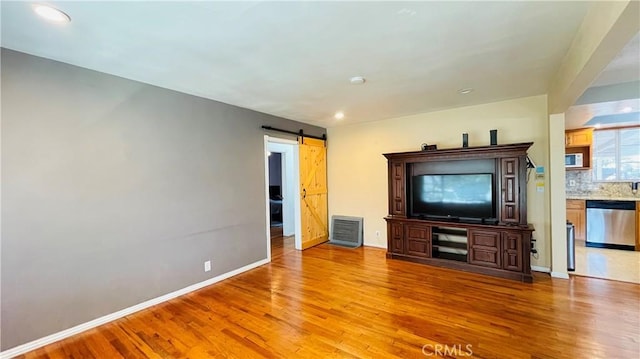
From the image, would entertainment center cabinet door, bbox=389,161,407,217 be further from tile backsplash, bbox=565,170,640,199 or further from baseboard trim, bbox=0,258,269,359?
tile backsplash, bbox=565,170,640,199

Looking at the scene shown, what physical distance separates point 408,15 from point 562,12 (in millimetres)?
1040

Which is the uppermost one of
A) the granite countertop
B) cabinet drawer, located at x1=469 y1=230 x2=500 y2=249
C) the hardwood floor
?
the granite countertop

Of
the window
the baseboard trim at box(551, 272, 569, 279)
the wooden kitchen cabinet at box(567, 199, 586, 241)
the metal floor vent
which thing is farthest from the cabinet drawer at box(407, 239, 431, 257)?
the window

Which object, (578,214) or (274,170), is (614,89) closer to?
(578,214)

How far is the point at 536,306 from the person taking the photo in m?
2.91

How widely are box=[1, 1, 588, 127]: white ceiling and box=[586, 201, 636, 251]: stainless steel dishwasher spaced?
3282 millimetres

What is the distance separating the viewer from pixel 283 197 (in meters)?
Result: 6.87

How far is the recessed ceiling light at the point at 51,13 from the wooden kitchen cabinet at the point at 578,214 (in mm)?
7579

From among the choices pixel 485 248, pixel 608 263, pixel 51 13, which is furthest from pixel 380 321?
pixel 608 263

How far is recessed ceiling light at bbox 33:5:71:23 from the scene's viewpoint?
5.78ft

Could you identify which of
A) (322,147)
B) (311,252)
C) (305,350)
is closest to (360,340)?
(305,350)

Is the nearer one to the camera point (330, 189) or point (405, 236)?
point (405, 236)

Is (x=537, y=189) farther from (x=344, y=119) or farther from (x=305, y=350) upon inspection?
(x=305, y=350)

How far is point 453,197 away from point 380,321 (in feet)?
8.13
